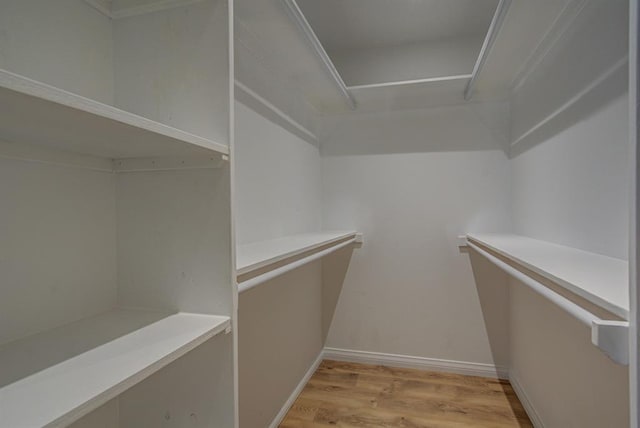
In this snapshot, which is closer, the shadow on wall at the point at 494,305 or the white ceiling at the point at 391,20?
the white ceiling at the point at 391,20

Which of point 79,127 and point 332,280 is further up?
point 79,127

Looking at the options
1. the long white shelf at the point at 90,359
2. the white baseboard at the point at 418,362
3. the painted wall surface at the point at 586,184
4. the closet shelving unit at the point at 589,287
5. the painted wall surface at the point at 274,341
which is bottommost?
the white baseboard at the point at 418,362

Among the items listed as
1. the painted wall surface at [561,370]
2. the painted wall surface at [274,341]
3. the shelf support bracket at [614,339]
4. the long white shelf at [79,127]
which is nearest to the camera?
the long white shelf at [79,127]

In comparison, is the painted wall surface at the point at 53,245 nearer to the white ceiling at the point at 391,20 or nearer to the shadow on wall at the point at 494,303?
the white ceiling at the point at 391,20

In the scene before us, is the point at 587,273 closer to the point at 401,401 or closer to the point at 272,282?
the point at 272,282

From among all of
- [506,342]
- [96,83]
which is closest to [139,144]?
[96,83]

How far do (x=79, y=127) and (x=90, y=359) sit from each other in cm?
39

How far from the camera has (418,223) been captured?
234cm

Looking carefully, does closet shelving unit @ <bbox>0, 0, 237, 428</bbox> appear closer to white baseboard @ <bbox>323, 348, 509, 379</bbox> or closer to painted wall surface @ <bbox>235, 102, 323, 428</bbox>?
painted wall surface @ <bbox>235, 102, 323, 428</bbox>

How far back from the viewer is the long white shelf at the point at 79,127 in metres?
0.40

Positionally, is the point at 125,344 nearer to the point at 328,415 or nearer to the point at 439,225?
the point at 328,415

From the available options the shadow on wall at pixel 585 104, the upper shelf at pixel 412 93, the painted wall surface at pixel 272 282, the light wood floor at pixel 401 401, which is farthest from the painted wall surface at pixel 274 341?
the shadow on wall at pixel 585 104

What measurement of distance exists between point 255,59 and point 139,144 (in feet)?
3.34

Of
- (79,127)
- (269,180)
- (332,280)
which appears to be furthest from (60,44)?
(332,280)
